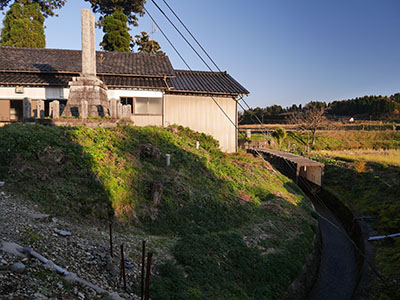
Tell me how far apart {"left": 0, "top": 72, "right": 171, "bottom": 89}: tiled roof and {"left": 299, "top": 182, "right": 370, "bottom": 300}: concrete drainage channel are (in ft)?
44.7

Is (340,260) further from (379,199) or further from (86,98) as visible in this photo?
(86,98)

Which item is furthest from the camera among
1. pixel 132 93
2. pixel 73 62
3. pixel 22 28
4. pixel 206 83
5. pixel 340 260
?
pixel 22 28

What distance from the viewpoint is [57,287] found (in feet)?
16.0

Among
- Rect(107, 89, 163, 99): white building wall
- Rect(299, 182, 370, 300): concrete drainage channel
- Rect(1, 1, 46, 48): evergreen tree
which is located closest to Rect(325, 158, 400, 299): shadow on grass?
Rect(299, 182, 370, 300): concrete drainage channel

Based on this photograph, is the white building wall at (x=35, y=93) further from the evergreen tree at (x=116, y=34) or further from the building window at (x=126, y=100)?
the evergreen tree at (x=116, y=34)

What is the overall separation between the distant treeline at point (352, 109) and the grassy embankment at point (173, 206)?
3613cm

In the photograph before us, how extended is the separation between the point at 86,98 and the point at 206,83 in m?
10.2

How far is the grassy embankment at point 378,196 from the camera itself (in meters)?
9.97

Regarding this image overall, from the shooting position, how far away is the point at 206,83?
73.5 feet

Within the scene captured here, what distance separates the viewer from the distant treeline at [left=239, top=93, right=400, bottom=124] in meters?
51.8

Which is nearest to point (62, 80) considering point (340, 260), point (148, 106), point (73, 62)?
point (73, 62)

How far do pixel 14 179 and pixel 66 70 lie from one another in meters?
13.0

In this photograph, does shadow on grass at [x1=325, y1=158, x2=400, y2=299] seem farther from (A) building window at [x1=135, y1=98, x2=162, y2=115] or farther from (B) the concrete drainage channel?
(A) building window at [x1=135, y1=98, x2=162, y2=115]

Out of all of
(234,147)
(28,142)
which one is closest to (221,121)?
(234,147)
